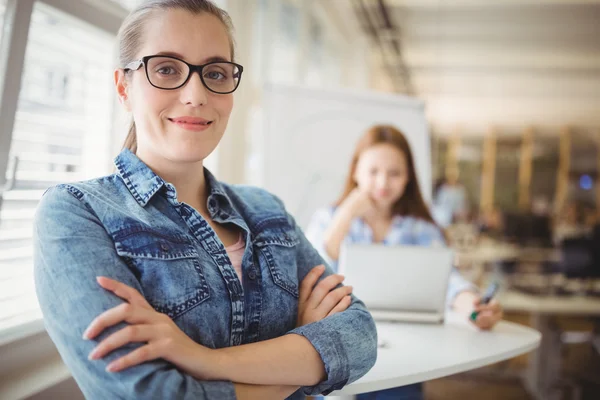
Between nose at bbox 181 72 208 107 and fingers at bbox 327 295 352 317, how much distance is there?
1.77ft

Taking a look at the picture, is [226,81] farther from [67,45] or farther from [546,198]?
[546,198]

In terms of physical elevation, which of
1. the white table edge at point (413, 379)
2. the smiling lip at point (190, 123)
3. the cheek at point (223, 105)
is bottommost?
the white table edge at point (413, 379)

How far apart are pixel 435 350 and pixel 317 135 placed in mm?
1672

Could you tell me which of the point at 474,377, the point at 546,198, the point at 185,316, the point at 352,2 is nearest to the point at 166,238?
the point at 185,316

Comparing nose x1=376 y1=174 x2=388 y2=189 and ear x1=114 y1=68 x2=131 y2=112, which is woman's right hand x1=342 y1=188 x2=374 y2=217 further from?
ear x1=114 y1=68 x2=131 y2=112

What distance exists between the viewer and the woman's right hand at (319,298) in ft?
3.97

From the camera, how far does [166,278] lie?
3.24ft

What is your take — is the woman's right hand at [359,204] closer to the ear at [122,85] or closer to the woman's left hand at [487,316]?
the woman's left hand at [487,316]

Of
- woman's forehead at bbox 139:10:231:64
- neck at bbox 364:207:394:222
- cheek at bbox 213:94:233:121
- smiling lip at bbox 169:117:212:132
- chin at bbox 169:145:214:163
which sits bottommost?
neck at bbox 364:207:394:222

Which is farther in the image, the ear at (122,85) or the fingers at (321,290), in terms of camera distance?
the fingers at (321,290)

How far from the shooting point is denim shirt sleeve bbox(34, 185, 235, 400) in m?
0.85

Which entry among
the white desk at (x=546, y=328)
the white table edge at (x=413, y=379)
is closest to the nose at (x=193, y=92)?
the white table edge at (x=413, y=379)

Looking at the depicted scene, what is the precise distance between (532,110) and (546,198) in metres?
2.78

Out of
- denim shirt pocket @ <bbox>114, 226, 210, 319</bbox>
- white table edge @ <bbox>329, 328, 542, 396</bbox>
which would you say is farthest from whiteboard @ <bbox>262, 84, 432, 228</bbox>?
denim shirt pocket @ <bbox>114, 226, 210, 319</bbox>
